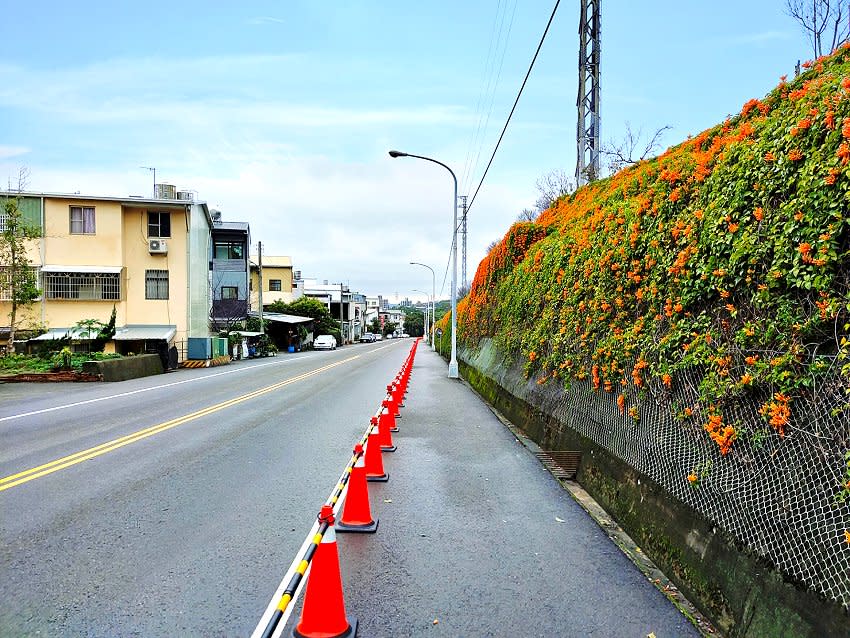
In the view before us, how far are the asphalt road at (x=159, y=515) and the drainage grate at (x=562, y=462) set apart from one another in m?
2.85

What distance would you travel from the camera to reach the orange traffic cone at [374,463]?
25.0ft

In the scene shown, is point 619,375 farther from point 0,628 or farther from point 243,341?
point 243,341

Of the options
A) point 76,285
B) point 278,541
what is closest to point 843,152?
point 278,541

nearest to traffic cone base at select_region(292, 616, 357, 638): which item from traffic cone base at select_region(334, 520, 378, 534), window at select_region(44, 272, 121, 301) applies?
traffic cone base at select_region(334, 520, 378, 534)

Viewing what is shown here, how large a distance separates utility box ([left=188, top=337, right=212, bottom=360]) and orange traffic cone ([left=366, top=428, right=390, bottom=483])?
29400 millimetres

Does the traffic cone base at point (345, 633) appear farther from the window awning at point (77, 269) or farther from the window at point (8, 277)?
the window awning at point (77, 269)

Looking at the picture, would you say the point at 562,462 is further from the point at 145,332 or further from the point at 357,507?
the point at 145,332

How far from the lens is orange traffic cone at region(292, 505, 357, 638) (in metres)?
3.66

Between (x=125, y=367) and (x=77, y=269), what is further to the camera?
(x=77, y=269)

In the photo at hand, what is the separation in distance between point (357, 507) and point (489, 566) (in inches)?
58.0

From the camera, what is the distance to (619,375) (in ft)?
21.5

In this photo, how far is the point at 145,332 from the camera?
1325 inches

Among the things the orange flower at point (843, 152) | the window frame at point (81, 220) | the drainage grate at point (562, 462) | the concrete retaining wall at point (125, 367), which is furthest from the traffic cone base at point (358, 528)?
the window frame at point (81, 220)

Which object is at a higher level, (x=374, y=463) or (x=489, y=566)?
(x=374, y=463)
